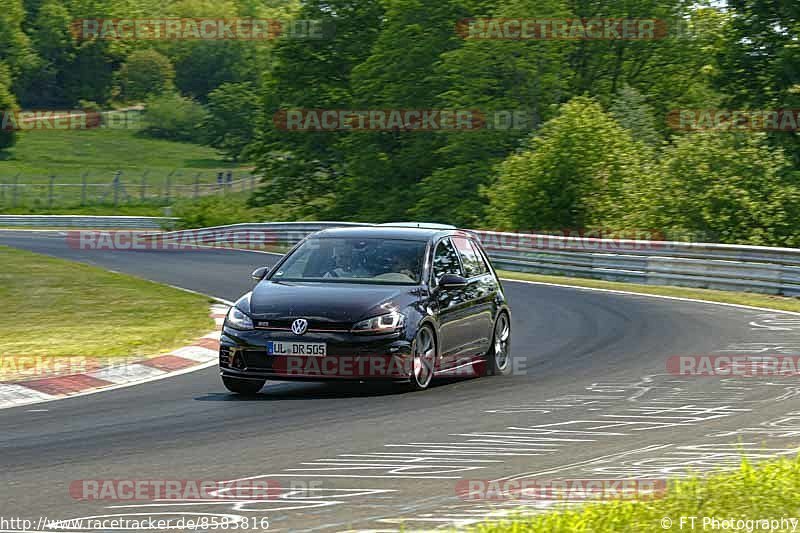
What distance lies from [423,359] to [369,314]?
0.82 metres

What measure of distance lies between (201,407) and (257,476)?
3479 millimetres

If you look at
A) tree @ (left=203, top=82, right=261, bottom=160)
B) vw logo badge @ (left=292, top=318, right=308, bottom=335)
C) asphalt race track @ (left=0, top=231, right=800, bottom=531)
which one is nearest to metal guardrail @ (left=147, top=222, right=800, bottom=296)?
asphalt race track @ (left=0, top=231, right=800, bottom=531)

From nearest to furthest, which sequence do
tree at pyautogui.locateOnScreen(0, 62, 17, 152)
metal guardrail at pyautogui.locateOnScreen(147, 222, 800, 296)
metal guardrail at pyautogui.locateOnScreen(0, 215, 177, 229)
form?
metal guardrail at pyautogui.locateOnScreen(147, 222, 800, 296) < metal guardrail at pyautogui.locateOnScreen(0, 215, 177, 229) < tree at pyautogui.locateOnScreen(0, 62, 17, 152)

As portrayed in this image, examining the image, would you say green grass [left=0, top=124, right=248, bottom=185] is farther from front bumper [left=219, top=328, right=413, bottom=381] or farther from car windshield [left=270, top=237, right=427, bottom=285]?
front bumper [left=219, top=328, right=413, bottom=381]

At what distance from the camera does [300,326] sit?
11.9 metres

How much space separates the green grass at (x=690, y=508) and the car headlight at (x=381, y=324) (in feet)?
15.8

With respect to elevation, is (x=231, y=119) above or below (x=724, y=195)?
above

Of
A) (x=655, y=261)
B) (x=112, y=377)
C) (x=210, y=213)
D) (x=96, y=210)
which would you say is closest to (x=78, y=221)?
(x=96, y=210)

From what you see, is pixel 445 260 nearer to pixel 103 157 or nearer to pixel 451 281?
pixel 451 281

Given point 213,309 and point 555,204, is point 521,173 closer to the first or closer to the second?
point 555,204

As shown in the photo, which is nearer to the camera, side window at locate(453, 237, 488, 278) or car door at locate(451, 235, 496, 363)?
car door at locate(451, 235, 496, 363)

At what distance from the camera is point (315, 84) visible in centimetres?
6475

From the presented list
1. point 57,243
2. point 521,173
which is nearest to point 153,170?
point 57,243

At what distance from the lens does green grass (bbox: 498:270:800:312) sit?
2291 cm
